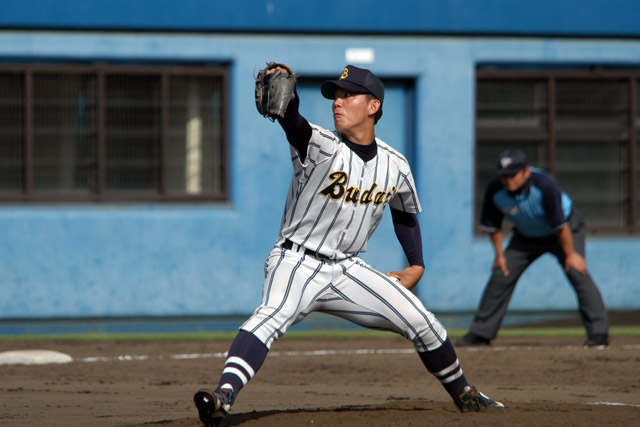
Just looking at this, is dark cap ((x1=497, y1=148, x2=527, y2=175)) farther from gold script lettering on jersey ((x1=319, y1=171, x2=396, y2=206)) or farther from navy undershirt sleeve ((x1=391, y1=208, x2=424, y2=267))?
gold script lettering on jersey ((x1=319, y1=171, x2=396, y2=206))

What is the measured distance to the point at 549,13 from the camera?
1358 cm

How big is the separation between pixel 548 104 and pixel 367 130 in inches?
324

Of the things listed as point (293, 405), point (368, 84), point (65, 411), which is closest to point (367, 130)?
point (368, 84)

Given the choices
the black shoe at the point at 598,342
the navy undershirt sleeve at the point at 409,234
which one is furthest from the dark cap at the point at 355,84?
the black shoe at the point at 598,342

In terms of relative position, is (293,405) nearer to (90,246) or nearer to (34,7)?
(90,246)

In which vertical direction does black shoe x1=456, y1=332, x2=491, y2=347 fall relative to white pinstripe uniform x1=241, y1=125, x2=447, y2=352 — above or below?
below

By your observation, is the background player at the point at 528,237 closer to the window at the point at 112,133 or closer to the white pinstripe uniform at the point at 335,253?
the window at the point at 112,133

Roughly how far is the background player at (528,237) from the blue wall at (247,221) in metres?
2.81

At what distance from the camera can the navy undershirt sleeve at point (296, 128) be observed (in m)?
5.43

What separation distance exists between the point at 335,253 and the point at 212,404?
1128 mm

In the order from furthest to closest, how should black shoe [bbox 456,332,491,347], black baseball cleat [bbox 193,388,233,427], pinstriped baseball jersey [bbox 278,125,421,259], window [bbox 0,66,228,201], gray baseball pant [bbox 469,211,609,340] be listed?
window [bbox 0,66,228,201] → black shoe [bbox 456,332,491,347] → gray baseball pant [bbox 469,211,609,340] → pinstriped baseball jersey [bbox 278,125,421,259] → black baseball cleat [bbox 193,388,233,427]

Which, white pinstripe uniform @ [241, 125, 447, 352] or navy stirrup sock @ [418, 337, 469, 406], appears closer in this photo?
white pinstripe uniform @ [241, 125, 447, 352]

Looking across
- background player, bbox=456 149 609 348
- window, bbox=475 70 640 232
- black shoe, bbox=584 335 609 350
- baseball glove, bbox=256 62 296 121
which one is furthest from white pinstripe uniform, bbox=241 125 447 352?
window, bbox=475 70 640 232

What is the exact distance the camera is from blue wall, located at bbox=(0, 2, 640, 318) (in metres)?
12.7
